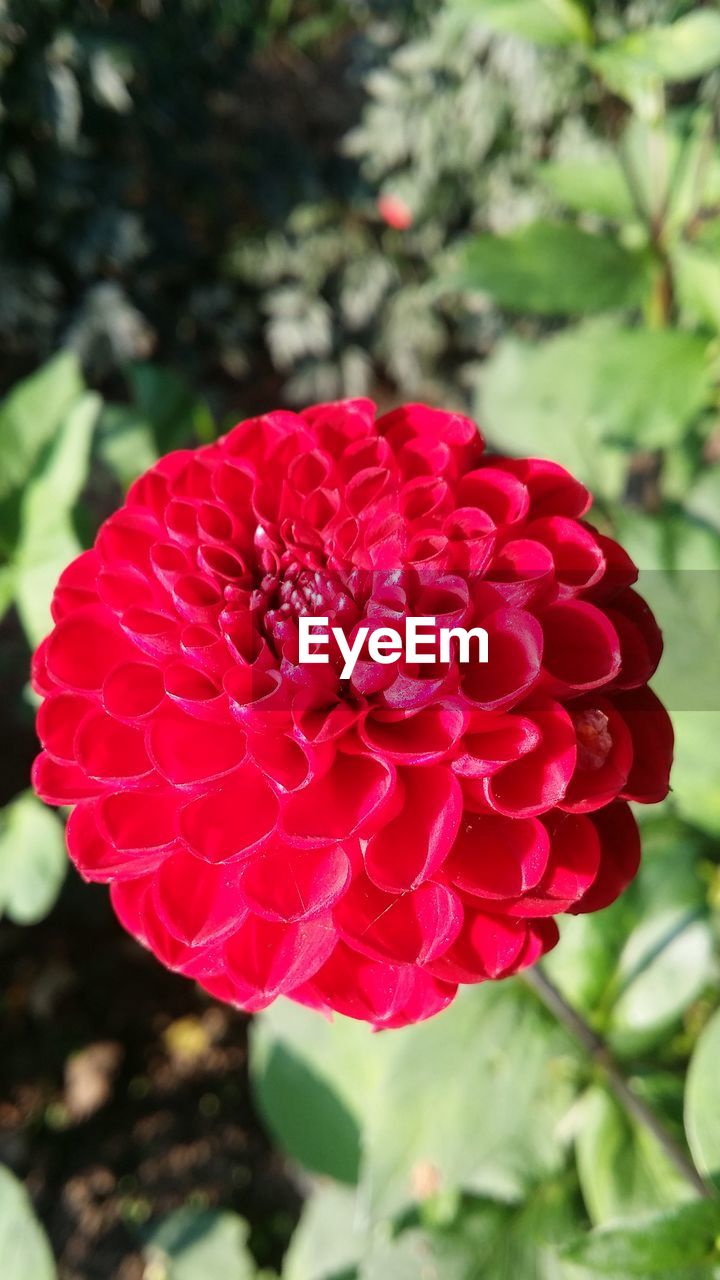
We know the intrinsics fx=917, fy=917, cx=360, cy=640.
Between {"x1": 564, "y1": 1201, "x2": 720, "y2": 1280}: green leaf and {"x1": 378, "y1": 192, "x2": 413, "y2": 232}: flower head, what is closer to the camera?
{"x1": 564, "y1": 1201, "x2": 720, "y2": 1280}: green leaf

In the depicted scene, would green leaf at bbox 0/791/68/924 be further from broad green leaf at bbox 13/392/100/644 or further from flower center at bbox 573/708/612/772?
flower center at bbox 573/708/612/772

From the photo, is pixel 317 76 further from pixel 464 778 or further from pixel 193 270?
pixel 464 778

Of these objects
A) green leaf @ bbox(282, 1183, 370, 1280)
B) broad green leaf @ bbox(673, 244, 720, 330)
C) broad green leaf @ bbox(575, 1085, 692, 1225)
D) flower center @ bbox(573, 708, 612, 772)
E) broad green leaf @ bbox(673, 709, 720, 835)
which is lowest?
green leaf @ bbox(282, 1183, 370, 1280)

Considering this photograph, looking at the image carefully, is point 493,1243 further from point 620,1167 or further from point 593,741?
point 593,741

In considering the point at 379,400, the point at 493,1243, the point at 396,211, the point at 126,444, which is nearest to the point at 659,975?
the point at 493,1243

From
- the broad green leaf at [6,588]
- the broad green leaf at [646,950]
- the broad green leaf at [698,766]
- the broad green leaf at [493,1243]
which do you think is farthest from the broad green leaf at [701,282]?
the broad green leaf at [493,1243]

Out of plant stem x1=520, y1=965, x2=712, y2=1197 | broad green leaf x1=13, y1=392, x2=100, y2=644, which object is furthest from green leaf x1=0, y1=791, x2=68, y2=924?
plant stem x1=520, y1=965, x2=712, y2=1197
